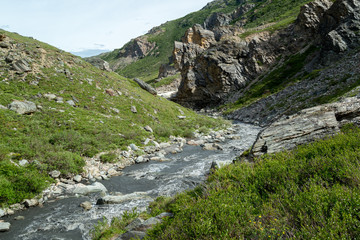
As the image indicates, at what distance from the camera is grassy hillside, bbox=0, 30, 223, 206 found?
38.5ft

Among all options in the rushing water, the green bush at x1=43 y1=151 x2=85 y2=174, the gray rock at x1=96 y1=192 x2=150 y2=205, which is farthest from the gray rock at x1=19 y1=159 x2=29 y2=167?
the gray rock at x1=96 y1=192 x2=150 y2=205

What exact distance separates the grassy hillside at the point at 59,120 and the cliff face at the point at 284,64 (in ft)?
56.4

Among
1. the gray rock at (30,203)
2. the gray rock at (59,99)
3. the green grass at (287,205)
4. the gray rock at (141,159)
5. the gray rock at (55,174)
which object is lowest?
the gray rock at (141,159)

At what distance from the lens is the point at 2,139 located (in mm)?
13031

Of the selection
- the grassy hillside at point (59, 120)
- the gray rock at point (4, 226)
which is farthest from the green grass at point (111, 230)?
the grassy hillside at point (59, 120)

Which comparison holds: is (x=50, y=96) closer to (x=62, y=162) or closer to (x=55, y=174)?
(x=62, y=162)

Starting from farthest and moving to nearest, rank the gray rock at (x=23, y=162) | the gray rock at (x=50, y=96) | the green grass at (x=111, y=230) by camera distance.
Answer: the gray rock at (x=50, y=96), the gray rock at (x=23, y=162), the green grass at (x=111, y=230)

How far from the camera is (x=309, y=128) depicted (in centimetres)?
891

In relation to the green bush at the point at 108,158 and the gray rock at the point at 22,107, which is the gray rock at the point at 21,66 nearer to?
the gray rock at the point at 22,107

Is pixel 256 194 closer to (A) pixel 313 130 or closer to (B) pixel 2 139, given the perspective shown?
→ (A) pixel 313 130

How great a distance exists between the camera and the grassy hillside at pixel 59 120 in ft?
38.5

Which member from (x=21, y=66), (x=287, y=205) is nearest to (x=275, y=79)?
(x=21, y=66)

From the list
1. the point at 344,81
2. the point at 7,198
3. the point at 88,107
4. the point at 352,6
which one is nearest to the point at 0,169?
the point at 7,198

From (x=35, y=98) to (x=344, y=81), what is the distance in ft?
128
